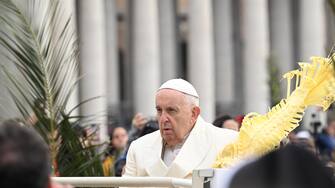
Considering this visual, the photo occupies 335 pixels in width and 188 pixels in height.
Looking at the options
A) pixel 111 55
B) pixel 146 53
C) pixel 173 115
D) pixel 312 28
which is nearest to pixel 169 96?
pixel 173 115

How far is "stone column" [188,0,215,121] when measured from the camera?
76688 mm

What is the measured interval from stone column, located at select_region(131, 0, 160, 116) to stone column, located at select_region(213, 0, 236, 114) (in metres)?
15.1

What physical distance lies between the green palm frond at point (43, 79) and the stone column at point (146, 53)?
6119 cm

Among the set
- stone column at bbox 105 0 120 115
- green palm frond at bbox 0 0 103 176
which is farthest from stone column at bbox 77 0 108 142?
green palm frond at bbox 0 0 103 176

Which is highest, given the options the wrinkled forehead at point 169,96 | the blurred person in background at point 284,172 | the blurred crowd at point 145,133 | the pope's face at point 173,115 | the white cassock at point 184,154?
the blurred person in background at point 284,172

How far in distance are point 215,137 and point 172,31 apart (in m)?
77.7

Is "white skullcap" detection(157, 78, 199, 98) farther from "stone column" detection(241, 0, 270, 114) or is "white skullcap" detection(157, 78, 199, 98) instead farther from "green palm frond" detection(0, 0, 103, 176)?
"stone column" detection(241, 0, 270, 114)

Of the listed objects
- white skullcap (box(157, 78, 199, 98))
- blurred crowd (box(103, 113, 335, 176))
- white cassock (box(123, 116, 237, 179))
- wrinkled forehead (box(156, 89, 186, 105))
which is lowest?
blurred crowd (box(103, 113, 335, 176))

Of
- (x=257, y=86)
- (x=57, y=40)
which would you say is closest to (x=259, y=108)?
(x=257, y=86)

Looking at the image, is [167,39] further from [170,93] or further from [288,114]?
[288,114]

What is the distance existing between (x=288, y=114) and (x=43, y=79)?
3.86m

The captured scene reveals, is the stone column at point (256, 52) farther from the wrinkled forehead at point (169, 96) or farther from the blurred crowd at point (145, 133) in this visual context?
the wrinkled forehead at point (169, 96)

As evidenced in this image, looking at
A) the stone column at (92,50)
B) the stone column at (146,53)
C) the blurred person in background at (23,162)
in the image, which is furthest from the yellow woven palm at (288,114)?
the stone column at (146,53)

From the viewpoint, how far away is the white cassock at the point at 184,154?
9.50m
